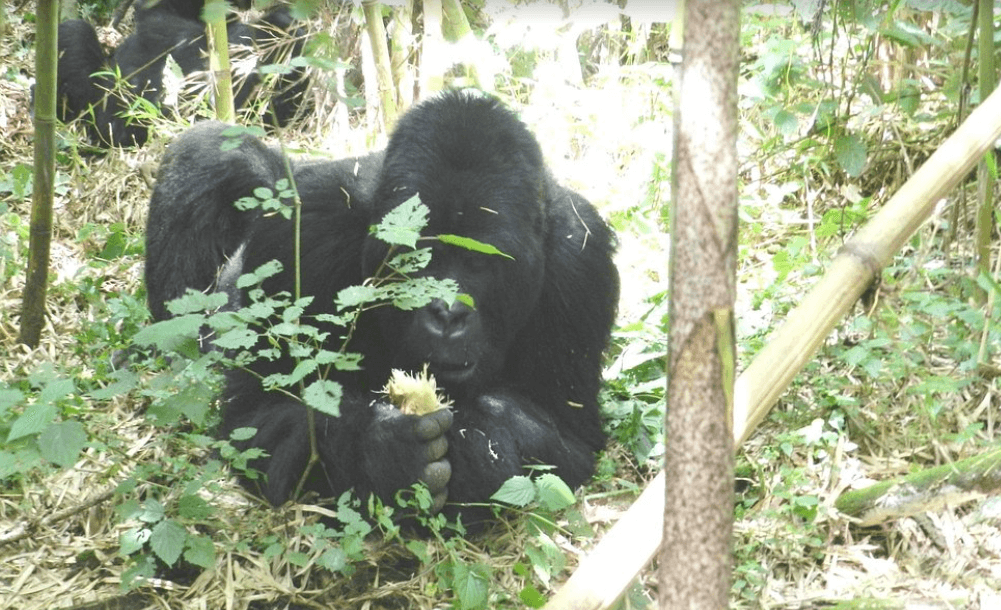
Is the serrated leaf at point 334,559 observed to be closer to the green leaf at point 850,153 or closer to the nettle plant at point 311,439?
the nettle plant at point 311,439

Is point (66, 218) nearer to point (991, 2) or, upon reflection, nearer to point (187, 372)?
point (187, 372)

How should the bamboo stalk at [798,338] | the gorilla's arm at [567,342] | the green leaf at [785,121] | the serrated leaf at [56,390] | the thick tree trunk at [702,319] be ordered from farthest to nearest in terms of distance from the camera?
1. the green leaf at [785,121]
2. the gorilla's arm at [567,342]
3. the serrated leaf at [56,390]
4. the bamboo stalk at [798,338]
5. the thick tree trunk at [702,319]

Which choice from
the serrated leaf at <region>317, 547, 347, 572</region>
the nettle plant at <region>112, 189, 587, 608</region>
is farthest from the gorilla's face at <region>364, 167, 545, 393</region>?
the serrated leaf at <region>317, 547, 347, 572</region>

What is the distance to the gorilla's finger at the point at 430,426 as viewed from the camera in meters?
3.56

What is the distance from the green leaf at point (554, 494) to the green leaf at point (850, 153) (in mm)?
2054

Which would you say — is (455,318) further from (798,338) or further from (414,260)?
(798,338)

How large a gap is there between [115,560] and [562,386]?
5.46ft

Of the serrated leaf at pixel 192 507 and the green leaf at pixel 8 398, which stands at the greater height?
the green leaf at pixel 8 398

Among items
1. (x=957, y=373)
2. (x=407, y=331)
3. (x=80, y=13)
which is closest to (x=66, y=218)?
(x=407, y=331)

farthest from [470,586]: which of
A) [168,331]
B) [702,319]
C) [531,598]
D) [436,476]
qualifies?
[702,319]

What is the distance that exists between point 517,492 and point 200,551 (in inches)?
36.7

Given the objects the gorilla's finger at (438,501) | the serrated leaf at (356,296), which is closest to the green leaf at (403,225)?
the serrated leaf at (356,296)

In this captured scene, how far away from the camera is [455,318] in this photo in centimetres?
360

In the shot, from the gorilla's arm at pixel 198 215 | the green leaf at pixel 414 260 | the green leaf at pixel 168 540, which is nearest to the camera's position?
the green leaf at pixel 168 540
